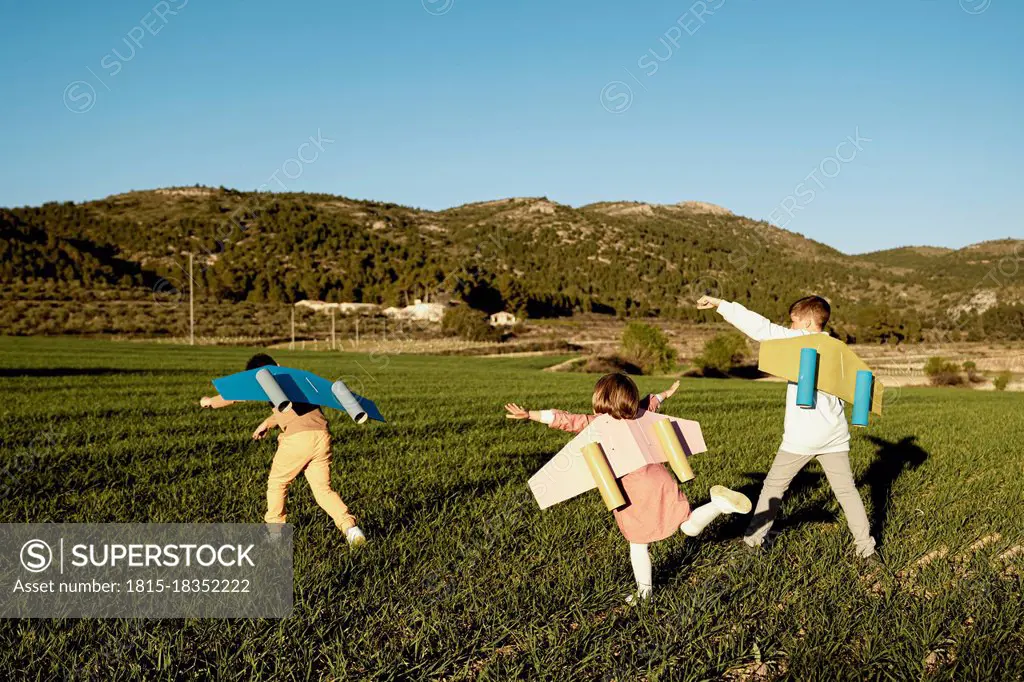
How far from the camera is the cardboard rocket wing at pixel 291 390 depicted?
4352 mm

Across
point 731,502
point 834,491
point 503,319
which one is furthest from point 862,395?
point 503,319

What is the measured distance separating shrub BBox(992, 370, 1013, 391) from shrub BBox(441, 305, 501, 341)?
3672cm

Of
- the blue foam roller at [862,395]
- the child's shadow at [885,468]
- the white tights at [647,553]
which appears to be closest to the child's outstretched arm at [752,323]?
the blue foam roller at [862,395]

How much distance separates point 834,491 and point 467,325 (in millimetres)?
57568

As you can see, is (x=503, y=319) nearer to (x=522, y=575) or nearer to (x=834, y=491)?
(x=834, y=491)

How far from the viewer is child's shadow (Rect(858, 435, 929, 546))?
597cm

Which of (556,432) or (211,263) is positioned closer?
(556,432)

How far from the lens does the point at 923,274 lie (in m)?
138

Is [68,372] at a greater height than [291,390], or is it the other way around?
[291,390]

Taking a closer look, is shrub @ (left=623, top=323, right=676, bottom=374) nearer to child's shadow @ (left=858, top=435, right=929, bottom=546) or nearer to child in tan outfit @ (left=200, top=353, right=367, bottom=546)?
child's shadow @ (left=858, top=435, right=929, bottom=546)

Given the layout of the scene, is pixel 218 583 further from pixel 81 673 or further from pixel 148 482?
pixel 148 482

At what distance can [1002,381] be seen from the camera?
3731 centimetres

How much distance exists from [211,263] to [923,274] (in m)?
143

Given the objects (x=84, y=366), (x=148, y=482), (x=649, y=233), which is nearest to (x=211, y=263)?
(x=84, y=366)
